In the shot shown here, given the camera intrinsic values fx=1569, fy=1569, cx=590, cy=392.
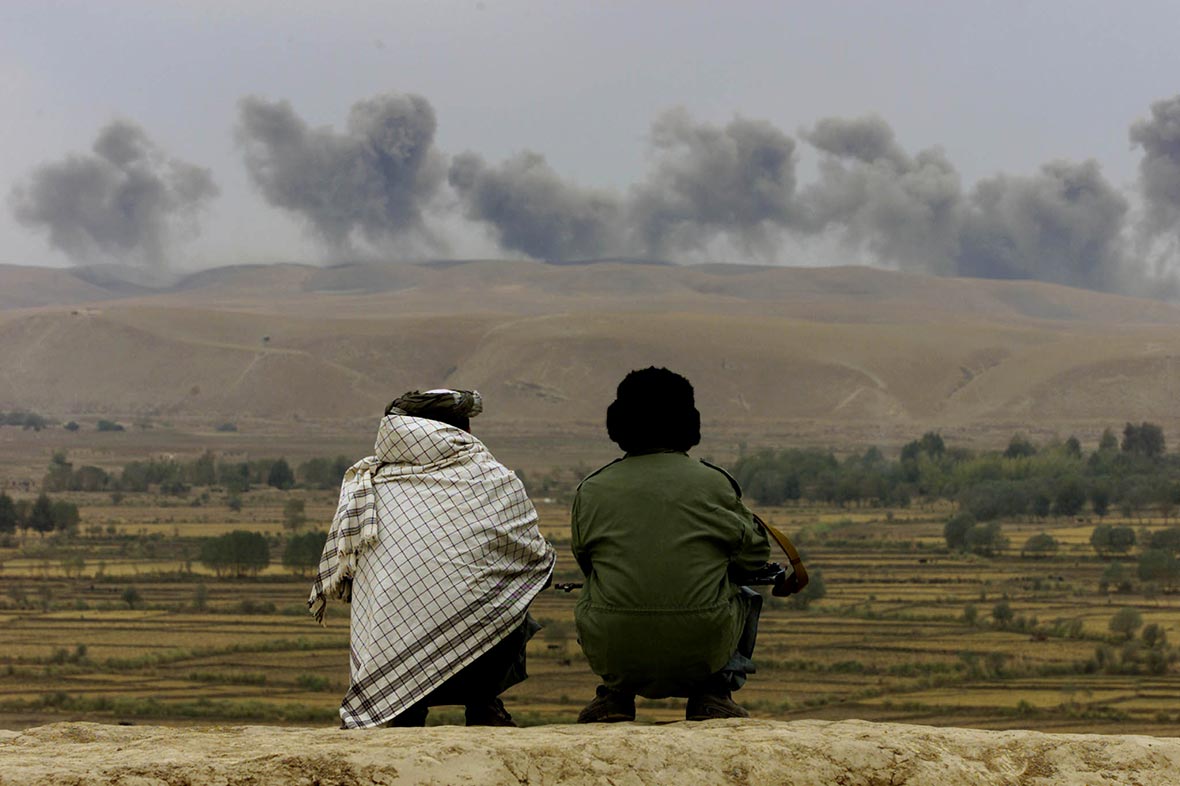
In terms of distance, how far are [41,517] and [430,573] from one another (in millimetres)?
52799

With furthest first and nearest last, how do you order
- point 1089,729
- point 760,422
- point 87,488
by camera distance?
1. point 760,422
2. point 87,488
3. point 1089,729

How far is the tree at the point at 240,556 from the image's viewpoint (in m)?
45.2

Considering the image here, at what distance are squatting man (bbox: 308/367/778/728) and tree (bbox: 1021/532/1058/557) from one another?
1711 inches

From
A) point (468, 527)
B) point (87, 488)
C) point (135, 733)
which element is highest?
point (468, 527)

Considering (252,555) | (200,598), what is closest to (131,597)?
(200,598)

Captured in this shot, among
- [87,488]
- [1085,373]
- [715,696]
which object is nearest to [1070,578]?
[715,696]

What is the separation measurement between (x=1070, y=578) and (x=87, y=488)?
149 feet

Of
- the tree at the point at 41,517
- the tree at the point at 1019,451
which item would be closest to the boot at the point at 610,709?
the tree at the point at 41,517

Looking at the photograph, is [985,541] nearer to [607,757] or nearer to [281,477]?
[281,477]

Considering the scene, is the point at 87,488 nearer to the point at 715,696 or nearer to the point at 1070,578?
the point at 1070,578

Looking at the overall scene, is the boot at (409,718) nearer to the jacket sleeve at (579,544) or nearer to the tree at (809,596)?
the jacket sleeve at (579,544)

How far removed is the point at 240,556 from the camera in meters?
45.3

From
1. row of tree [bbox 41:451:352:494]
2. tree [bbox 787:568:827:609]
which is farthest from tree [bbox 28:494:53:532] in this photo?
tree [bbox 787:568:827:609]

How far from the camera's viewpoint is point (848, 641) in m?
33.7
